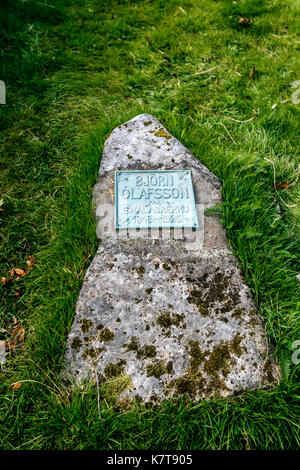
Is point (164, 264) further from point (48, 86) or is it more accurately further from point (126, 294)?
point (48, 86)

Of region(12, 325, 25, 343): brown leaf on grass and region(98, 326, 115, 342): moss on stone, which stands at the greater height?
region(98, 326, 115, 342): moss on stone

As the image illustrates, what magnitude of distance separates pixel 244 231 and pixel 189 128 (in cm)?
146

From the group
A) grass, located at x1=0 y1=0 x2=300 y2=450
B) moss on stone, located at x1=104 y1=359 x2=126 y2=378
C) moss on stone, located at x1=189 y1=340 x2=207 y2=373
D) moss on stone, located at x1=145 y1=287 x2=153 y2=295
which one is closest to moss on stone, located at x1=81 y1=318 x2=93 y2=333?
grass, located at x1=0 y1=0 x2=300 y2=450

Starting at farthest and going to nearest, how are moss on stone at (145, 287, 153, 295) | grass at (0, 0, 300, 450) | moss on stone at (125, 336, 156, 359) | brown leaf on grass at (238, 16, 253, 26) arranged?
brown leaf on grass at (238, 16, 253, 26), moss on stone at (145, 287, 153, 295), moss on stone at (125, 336, 156, 359), grass at (0, 0, 300, 450)

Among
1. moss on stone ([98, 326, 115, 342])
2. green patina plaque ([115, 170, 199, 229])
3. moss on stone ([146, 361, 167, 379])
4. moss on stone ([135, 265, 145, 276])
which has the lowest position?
moss on stone ([146, 361, 167, 379])

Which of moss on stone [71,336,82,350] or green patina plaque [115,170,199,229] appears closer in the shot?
moss on stone [71,336,82,350]

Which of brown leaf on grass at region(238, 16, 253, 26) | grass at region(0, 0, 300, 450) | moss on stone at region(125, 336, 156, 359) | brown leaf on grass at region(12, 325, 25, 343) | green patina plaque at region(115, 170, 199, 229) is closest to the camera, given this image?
grass at region(0, 0, 300, 450)

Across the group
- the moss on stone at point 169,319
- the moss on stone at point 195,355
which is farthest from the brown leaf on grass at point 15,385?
the moss on stone at point 195,355

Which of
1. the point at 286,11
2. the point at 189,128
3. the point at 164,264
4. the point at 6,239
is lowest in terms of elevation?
the point at 6,239

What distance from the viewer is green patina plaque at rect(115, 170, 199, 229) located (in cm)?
254

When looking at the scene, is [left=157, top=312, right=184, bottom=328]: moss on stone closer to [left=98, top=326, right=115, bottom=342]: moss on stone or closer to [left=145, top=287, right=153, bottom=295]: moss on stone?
[left=145, top=287, right=153, bottom=295]: moss on stone

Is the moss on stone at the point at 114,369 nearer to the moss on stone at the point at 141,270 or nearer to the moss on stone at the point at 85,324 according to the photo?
the moss on stone at the point at 85,324

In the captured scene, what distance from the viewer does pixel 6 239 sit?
2.88 m

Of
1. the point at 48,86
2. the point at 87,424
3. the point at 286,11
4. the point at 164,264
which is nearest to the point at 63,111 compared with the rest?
the point at 48,86
